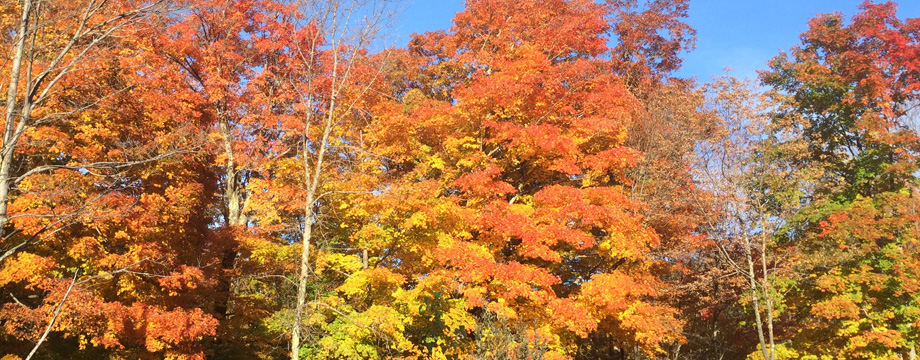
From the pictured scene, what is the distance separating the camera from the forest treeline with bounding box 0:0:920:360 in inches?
460

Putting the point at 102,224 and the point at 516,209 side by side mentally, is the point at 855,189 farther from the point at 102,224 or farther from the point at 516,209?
the point at 102,224

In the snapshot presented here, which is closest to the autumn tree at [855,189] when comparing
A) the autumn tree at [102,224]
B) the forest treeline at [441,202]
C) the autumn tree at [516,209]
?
the forest treeline at [441,202]

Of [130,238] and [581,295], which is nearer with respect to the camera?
[130,238]

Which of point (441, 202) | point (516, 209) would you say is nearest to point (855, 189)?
point (516, 209)

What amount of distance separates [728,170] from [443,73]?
475 inches

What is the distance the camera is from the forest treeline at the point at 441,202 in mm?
11695

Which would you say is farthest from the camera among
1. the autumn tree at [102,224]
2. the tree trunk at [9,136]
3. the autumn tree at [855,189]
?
the autumn tree at [855,189]

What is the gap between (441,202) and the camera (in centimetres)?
1544

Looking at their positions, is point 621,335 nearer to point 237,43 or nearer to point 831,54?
point 237,43

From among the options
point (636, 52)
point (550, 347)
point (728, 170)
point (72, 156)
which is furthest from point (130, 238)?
point (636, 52)

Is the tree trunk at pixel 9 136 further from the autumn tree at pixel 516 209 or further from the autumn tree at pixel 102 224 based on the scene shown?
the autumn tree at pixel 516 209

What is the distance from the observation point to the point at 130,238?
11766 millimetres

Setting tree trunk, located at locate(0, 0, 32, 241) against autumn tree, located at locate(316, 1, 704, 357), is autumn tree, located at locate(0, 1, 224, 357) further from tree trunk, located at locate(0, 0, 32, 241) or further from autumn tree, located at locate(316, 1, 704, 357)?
autumn tree, located at locate(316, 1, 704, 357)

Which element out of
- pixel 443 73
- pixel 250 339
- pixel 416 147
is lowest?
pixel 250 339
